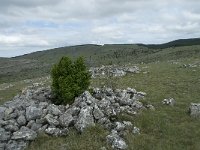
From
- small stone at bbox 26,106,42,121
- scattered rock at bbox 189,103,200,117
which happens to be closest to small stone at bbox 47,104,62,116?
small stone at bbox 26,106,42,121

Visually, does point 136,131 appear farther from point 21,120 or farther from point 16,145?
point 21,120

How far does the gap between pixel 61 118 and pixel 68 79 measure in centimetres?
288

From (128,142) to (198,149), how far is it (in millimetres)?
2983

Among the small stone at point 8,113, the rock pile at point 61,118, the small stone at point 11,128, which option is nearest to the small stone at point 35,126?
the rock pile at point 61,118

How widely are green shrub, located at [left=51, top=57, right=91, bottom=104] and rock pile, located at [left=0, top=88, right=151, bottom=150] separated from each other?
0.63 m

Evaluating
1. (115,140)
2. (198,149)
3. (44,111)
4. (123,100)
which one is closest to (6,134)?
(44,111)

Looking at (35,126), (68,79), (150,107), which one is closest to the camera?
(35,126)

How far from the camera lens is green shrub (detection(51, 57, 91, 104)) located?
19406 mm

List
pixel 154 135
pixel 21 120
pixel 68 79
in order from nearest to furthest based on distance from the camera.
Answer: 1. pixel 154 135
2. pixel 21 120
3. pixel 68 79

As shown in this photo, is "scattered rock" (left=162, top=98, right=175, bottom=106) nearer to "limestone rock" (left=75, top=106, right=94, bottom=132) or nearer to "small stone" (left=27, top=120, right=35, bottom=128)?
"limestone rock" (left=75, top=106, right=94, bottom=132)

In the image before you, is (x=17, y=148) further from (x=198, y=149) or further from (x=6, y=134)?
(x=198, y=149)

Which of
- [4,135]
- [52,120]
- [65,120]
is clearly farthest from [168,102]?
[4,135]

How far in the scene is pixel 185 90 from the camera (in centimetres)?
2808

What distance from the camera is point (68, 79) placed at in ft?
63.9
